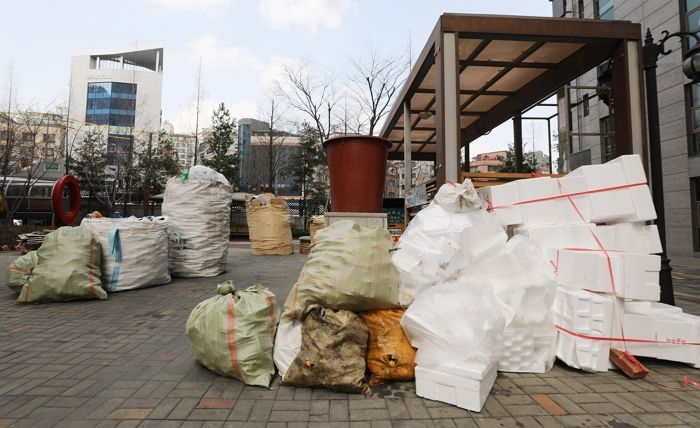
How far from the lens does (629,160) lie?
291cm

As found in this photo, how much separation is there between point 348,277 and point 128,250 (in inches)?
162

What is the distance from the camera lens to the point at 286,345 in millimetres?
2424

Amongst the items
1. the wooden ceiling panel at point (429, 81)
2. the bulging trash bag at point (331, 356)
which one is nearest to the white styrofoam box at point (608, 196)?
the bulging trash bag at point (331, 356)

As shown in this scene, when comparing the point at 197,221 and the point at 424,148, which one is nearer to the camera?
the point at 197,221

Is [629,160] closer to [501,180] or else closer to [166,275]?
[501,180]

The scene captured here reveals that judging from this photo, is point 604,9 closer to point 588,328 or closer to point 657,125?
point 657,125

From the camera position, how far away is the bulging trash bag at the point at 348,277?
2404 mm

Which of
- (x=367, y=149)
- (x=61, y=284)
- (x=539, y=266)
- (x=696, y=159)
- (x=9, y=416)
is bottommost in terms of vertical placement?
(x=9, y=416)

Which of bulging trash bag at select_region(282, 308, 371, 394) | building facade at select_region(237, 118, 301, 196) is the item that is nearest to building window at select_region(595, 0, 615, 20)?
bulging trash bag at select_region(282, 308, 371, 394)

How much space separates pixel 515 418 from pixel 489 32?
4.40m

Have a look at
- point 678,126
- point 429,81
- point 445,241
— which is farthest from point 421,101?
point 678,126

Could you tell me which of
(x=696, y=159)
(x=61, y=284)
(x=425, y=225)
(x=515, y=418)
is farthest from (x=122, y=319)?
(x=696, y=159)

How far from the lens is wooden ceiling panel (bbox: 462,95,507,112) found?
7230 millimetres

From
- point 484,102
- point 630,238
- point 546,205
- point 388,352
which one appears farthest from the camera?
point 484,102
